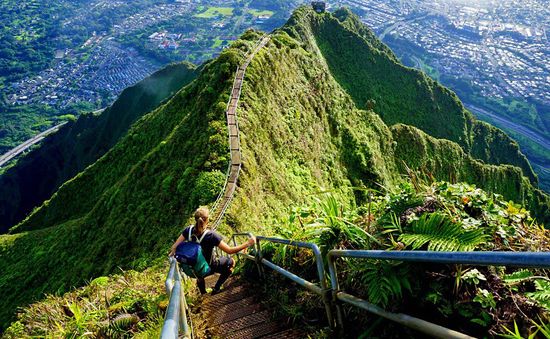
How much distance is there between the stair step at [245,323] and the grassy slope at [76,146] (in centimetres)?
7580

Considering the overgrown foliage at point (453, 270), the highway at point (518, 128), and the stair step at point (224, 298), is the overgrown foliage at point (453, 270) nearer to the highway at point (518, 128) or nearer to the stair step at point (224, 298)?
the stair step at point (224, 298)

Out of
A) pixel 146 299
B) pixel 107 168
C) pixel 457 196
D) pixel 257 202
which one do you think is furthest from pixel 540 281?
pixel 107 168

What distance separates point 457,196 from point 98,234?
22661mm

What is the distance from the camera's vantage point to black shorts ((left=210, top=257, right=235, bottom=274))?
891cm

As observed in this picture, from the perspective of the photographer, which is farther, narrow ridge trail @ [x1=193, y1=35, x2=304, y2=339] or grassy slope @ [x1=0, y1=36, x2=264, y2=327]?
grassy slope @ [x1=0, y1=36, x2=264, y2=327]

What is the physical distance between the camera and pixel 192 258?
795cm

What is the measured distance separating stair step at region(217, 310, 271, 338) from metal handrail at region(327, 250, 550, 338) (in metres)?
2.07

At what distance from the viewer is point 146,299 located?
313 inches

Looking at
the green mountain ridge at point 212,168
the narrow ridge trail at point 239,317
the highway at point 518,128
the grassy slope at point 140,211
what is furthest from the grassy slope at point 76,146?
the highway at point 518,128

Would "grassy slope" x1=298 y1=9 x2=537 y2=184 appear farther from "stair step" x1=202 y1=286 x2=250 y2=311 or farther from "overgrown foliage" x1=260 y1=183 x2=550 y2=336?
"overgrown foliage" x1=260 y1=183 x2=550 y2=336

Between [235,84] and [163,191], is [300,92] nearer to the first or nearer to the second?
[235,84]

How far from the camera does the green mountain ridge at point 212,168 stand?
2036cm

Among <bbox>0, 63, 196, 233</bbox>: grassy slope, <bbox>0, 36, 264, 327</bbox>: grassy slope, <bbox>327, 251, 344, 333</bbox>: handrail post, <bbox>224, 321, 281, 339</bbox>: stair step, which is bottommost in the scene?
<bbox>0, 63, 196, 233</bbox>: grassy slope

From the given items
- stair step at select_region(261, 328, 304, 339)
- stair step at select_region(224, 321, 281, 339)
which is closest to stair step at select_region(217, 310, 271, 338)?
stair step at select_region(224, 321, 281, 339)
